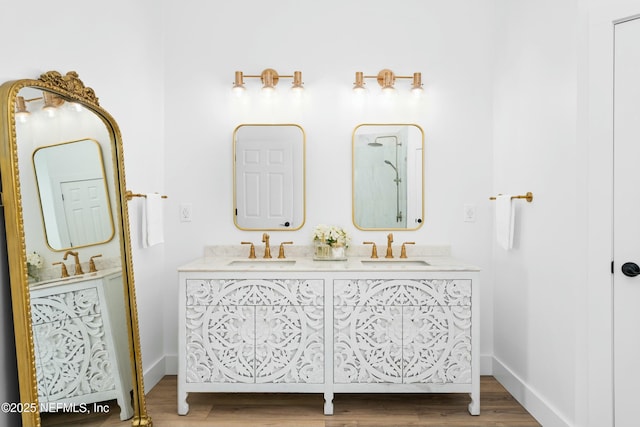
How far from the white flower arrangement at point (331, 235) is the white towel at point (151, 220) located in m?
0.98

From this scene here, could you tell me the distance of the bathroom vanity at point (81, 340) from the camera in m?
1.48

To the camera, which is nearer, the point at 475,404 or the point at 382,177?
the point at 475,404

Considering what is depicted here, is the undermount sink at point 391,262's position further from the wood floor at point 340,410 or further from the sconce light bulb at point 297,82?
the sconce light bulb at point 297,82

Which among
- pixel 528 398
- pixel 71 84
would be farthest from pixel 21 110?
pixel 528 398

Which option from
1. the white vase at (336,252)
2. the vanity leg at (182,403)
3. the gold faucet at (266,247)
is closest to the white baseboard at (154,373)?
the vanity leg at (182,403)

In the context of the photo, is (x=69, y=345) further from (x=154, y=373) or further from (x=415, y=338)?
(x=415, y=338)

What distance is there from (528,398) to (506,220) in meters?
1.00

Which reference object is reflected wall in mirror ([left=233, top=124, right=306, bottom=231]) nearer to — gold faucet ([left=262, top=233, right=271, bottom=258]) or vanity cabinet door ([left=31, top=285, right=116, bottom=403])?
gold faucet ([left=262, top=233, right=271, bottom=258])

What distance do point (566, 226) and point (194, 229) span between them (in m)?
2.20

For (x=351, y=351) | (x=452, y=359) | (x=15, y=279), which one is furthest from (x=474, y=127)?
(x=15, y=279)

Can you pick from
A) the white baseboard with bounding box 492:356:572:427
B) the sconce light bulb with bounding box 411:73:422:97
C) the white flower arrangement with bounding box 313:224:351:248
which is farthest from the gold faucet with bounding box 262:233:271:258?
the white baseboard with bounding box 492:356:572:427

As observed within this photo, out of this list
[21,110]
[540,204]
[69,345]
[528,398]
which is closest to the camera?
[21,110]

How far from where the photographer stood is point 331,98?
280 cm

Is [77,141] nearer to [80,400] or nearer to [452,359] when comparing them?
[80,400]
